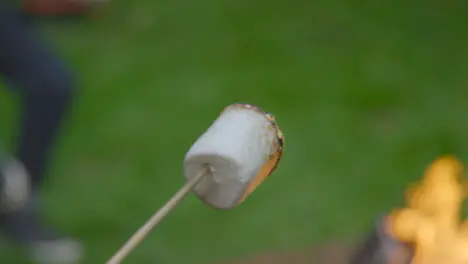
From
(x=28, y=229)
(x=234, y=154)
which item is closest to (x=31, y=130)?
(x=28, y=229)

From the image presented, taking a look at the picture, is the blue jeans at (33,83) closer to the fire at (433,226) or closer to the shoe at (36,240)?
the shoe at (36,240)

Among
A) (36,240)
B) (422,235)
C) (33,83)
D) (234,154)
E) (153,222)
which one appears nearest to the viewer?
(153,222)

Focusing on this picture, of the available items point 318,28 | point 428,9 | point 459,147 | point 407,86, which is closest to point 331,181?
point 459,147

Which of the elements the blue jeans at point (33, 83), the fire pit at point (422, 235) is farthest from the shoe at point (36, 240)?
the fire pit at point (422, 235)

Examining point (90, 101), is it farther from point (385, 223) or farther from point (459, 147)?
point (385, 223)

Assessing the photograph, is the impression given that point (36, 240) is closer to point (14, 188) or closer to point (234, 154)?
point (14, 188)

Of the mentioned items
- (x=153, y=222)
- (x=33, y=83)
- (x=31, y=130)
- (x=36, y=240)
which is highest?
(x=33, y=83)
